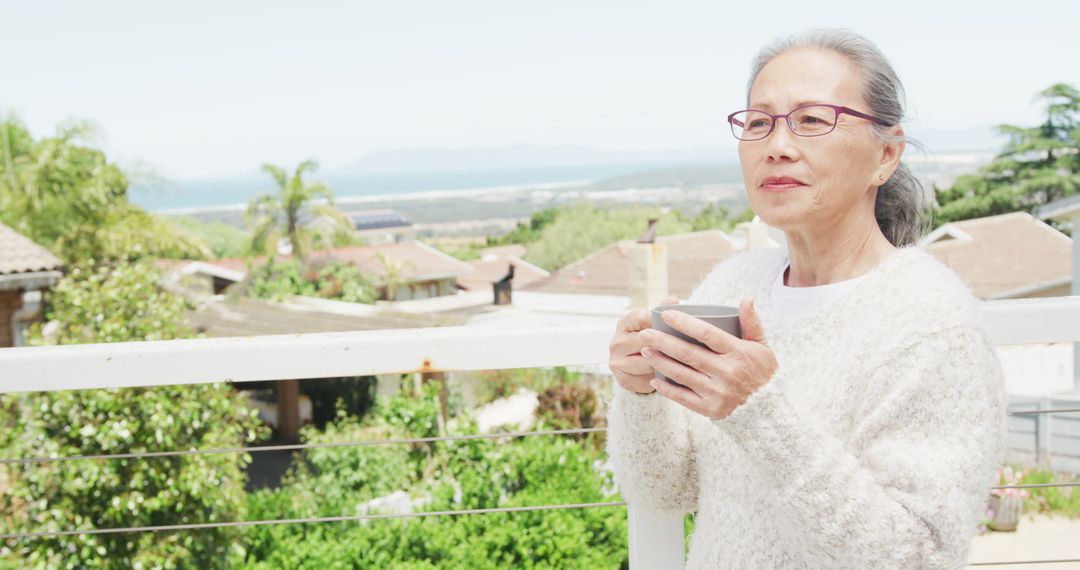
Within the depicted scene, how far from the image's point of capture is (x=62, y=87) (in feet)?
358

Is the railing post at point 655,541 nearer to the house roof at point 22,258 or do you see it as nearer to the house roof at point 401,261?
the house roof at point 22,258

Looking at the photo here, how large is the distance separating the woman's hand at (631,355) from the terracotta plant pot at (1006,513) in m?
7.97

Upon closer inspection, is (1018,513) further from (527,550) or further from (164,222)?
(164,222)

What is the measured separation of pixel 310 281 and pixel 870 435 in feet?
81.4

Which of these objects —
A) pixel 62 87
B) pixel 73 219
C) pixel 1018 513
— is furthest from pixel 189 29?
pixel 1018 513

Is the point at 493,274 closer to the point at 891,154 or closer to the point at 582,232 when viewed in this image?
the point at 582,232

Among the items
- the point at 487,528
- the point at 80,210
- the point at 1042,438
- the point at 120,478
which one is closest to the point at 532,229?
the point at 80,210

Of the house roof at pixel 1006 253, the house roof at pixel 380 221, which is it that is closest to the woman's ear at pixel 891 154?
the house roof at pixel 1006 253

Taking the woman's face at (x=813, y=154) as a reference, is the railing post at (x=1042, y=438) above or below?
below

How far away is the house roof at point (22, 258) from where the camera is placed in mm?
9383

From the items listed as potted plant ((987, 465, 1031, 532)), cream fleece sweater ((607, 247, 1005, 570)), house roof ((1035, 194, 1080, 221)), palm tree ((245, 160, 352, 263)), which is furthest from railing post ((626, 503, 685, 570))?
palm tree ((245, 160, 352, 263))

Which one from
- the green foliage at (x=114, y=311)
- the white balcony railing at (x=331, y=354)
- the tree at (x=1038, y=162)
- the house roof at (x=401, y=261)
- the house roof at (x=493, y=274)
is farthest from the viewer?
the house roof at (x=493, y=274)

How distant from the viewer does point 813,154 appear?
40.8 inches

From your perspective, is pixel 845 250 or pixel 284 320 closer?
pixel 845 250
